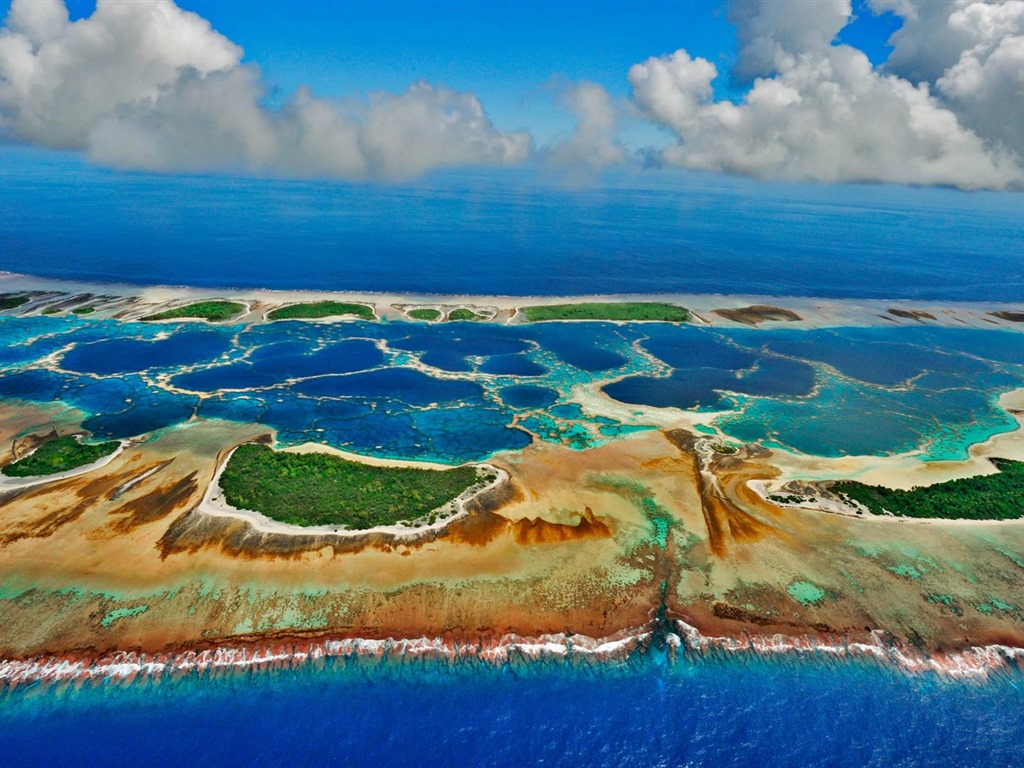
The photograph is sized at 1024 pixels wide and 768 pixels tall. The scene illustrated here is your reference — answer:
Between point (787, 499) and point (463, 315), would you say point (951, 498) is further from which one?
→ point (463, 315)

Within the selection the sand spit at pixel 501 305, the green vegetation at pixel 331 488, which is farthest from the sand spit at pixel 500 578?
the sand spit at pixel 501 305

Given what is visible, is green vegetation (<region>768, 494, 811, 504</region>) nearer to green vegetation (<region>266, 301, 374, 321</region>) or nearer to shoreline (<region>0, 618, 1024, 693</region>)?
shoreline (<region>0, 618, 1024, 693</region>)

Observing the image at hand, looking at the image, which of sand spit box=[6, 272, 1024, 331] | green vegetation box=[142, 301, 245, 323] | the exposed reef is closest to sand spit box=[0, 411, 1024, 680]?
green vegetation box=[142, 301, 245, 323]

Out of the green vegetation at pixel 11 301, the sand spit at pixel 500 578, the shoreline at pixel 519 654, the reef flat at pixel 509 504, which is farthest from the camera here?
the green vegetation at pixel 11 301

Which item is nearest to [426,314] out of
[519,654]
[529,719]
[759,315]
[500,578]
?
[759,315]

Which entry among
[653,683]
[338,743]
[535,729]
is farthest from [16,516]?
[653,683]

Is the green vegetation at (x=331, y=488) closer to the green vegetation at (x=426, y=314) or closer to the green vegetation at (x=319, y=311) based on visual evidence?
the green vegetation at (x=319, y=311)

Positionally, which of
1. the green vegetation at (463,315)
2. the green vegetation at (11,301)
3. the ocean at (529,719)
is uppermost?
the green vegetation at (11,301)
